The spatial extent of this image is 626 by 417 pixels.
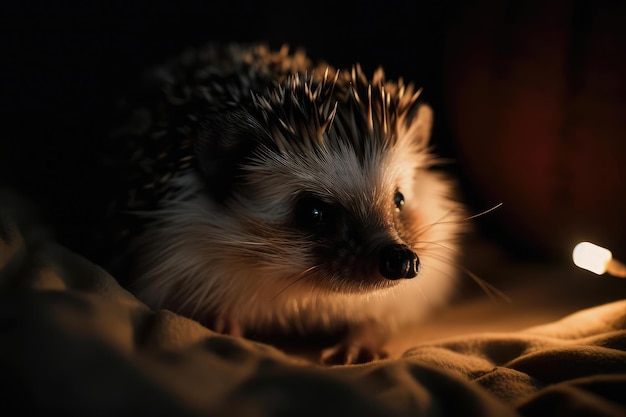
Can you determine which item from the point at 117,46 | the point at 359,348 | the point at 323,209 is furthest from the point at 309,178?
the point at 117,46

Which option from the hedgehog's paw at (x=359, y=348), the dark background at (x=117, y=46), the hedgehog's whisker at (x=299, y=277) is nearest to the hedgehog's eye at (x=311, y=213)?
the hedgehog's whisker at (x=299, y=277)

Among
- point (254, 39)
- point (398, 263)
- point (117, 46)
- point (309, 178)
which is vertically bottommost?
point (398, 263)

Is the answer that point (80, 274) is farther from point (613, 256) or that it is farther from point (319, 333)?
point (613, 256)

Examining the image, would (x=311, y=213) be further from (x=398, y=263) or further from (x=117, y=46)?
Result: (x=117, y=46)

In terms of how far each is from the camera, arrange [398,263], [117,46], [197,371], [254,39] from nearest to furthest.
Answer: [197,371], [398,263], [117,46], [254,39]

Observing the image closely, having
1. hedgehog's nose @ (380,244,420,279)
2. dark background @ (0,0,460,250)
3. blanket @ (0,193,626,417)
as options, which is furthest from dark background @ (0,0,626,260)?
hedgehog's nose @ (380,244,420,279)

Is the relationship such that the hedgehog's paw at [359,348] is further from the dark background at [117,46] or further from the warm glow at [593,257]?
the dark background at [117,46]

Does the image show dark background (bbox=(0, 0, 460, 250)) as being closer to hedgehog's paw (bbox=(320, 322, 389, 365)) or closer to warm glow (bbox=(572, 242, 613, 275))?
warm glow (bbox=(572, 242, 613, 275))
